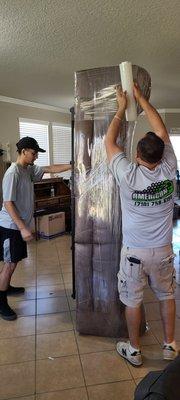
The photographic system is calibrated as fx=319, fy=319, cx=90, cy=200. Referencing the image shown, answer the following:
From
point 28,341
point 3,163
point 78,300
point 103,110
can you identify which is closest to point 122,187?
point 103,110

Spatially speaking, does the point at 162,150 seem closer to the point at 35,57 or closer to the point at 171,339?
the point at 171,339

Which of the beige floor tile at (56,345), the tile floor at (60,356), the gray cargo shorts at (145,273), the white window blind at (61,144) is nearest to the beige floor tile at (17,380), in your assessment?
the tile floor at (60,356)

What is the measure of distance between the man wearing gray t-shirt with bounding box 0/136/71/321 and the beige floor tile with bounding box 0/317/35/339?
0.06m

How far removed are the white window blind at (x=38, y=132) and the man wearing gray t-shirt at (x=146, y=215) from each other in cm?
432

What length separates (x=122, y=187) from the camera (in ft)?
5.74

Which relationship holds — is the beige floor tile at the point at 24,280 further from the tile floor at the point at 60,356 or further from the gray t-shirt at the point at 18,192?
the gray t-shirt at the point at 18,192

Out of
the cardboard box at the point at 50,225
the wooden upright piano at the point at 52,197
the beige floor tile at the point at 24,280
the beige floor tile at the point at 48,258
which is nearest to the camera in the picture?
the beige floor tile at the point at 24,280

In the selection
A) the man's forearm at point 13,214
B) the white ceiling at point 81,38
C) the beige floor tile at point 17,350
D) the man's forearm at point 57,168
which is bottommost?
the beige floor tile at point 17,350

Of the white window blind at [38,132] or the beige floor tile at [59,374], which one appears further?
the white window blind at [38,132]

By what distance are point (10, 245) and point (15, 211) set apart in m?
0.28

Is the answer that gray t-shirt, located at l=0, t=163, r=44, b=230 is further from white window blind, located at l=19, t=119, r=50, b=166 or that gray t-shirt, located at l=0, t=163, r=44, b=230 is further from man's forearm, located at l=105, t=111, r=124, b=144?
white window blind, located at l=19, t=119, r=50, b=166

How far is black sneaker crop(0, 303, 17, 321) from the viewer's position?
2.51 m

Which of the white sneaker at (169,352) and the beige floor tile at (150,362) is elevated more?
the white sneaker at (169,352)

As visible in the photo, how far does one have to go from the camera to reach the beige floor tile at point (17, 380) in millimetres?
1753
